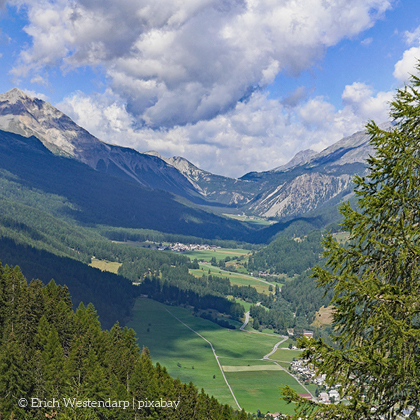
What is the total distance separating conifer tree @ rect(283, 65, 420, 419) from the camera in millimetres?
13719

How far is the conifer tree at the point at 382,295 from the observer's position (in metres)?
13.7

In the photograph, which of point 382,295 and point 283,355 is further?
point 283,355

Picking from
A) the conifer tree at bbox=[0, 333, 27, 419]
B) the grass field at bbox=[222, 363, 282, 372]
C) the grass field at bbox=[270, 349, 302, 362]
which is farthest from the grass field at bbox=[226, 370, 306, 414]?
the conifer tree at bbox=[0, 333, 27, 419]

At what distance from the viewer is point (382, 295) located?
14609 millimetres

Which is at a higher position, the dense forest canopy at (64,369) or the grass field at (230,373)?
the dense forest canopy at (64,369)

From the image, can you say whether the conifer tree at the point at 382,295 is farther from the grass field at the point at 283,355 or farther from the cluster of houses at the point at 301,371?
the grass field at the point at 283,355

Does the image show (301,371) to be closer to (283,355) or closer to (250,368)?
(250,368)

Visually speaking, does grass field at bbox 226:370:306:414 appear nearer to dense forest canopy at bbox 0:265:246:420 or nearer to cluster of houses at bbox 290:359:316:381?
cluster of houses at bbox 290:359:316:381

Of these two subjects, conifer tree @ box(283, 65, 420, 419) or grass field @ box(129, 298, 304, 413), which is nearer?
conifer tree @ box(283, 65, 420, 419)

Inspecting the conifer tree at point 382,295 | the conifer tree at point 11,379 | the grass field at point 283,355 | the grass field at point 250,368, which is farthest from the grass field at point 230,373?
the conifer tree at point 382,295

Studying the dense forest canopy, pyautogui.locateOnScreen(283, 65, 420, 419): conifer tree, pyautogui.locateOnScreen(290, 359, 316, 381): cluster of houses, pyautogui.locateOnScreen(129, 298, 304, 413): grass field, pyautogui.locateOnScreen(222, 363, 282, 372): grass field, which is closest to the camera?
pyautogui.locateOnScreen(283, 65, 420, 419): conifer tree

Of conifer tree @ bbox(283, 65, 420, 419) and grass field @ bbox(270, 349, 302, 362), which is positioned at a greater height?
conifer tree @ bbox(283, 65, 420, 419)

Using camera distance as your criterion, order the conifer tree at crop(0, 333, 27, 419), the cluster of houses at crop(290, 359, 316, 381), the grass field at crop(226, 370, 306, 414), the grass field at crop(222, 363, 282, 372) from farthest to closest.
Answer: the grass field at crop(222, 363, 282, 372), the cluster of houses at crop(290, 359, 316, 381), the grass field at crop(226, 370, 306, 414), the conifer tree at crop(0, 333, 27, 419)

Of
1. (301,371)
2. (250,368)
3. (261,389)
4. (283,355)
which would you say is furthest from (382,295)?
(283,355)
